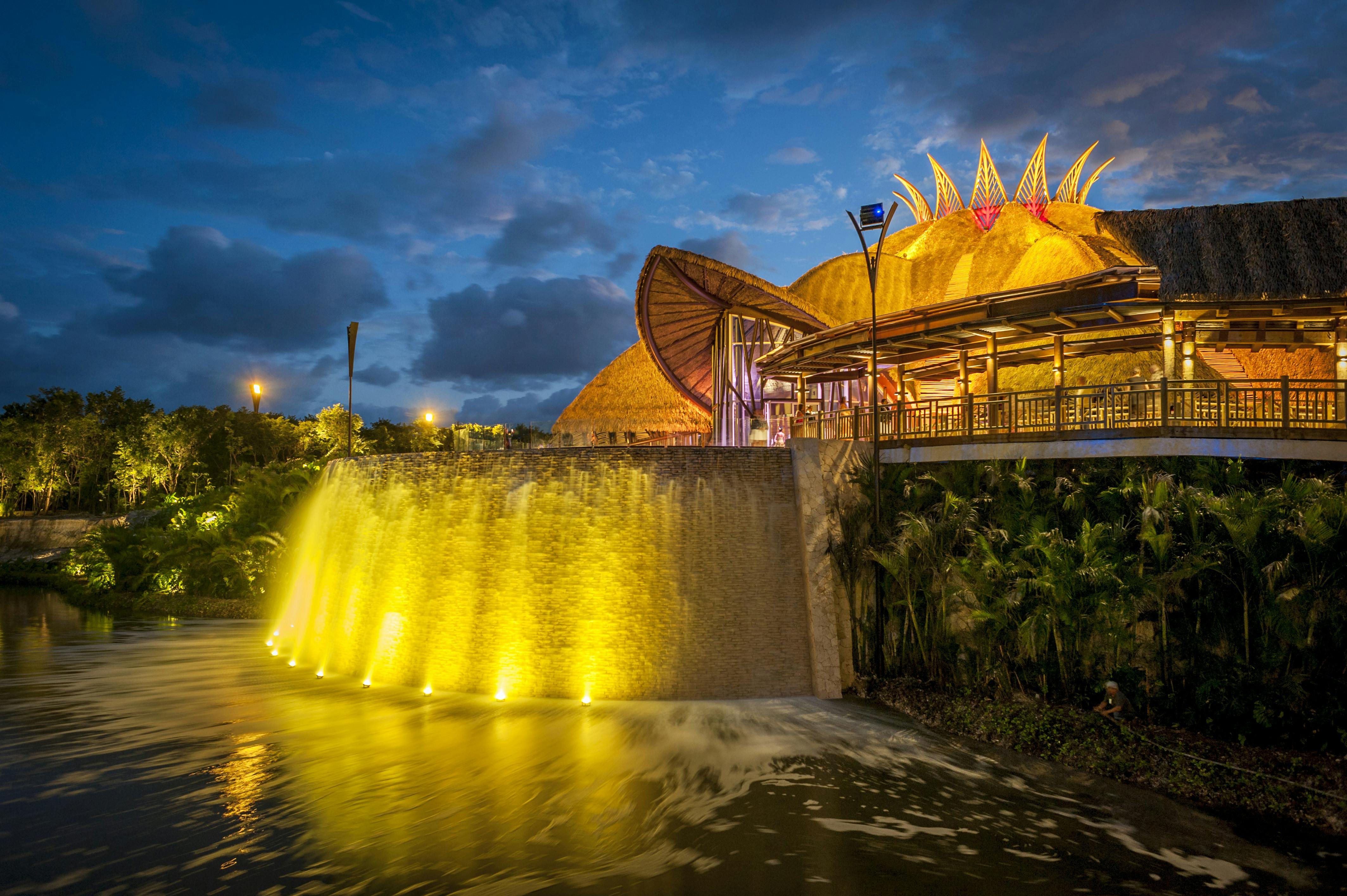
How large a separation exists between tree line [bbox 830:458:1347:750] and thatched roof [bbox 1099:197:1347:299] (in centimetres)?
526

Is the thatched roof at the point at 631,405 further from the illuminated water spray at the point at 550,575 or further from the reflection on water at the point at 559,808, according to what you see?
the reflection on water at the point at 559,808

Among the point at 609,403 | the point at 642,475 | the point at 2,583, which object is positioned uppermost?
the point at 609,403

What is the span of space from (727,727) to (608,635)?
3.15 metres

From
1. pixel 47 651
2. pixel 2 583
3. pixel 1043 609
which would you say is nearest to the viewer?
pixel 1043 609

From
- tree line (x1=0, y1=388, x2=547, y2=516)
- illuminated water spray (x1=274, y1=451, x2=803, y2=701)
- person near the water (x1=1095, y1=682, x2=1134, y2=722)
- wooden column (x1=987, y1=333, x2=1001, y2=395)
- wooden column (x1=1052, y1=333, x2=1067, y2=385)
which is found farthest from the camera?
tree line (x1=0, y1=388, x2=547, y2=516)

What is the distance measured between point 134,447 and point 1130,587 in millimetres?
57043

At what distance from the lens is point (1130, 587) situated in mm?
12227

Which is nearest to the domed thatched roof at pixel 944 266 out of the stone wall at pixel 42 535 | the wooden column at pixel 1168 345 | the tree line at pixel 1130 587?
the wooden column at pixel 1168 345

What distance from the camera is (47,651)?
2336 cm

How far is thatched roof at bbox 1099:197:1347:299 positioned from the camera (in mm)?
16609

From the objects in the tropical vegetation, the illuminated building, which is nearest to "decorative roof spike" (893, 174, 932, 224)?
the illuminated building

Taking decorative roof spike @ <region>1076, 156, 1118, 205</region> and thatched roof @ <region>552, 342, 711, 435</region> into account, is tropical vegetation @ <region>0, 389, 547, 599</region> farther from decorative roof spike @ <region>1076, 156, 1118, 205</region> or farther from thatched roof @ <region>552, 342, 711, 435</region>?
decorative roof spike @ <region>1076, 156, 1118, 205</region>

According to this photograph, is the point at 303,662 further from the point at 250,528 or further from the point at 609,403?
the point at 609,403

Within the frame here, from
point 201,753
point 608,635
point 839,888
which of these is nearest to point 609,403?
point 608,635
